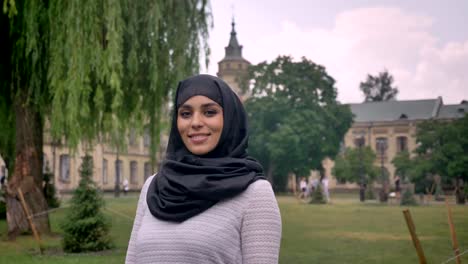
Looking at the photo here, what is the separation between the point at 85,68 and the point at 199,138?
27.2ft

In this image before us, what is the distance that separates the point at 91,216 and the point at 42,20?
3.71 meters

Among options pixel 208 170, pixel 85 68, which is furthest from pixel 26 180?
pixel 208 170

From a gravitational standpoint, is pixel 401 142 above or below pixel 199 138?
below

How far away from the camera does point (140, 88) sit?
39.0 ft

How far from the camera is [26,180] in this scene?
12.1m

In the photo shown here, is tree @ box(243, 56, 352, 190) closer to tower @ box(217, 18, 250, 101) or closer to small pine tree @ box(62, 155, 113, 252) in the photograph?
tower @ box(217, 18, 250, 101)

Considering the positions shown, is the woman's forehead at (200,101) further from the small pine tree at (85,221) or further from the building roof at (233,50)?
the building roof at (233,50)

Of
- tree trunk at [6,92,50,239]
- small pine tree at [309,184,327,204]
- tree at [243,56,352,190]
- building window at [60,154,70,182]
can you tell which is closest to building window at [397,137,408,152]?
tree at [243,56,352,190]

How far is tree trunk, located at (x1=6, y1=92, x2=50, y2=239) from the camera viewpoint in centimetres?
1202

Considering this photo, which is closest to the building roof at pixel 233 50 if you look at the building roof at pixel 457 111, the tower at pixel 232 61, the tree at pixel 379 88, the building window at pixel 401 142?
the tower at pixel 232 61

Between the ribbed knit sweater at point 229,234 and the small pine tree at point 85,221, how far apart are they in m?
8.51

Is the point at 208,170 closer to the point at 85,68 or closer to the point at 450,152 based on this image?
the point at 85,68

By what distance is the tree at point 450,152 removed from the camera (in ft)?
64.2

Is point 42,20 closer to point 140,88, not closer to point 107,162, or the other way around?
point 140,88
